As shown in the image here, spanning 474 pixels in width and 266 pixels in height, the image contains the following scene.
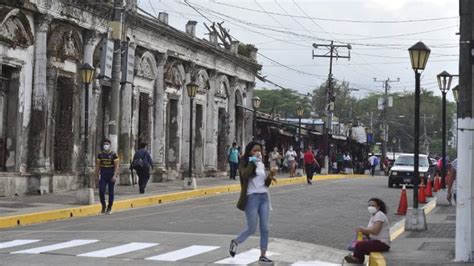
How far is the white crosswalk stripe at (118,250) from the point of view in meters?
11.7

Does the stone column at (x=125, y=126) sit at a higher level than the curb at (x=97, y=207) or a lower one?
higher

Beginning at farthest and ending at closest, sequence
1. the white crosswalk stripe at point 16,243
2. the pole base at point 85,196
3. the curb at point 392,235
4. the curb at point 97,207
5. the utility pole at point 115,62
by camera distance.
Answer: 1. the utility pole at point 115,62
2. the pole base at point 85,196
3. the curb at point 97,207
4. the white crosswalk stripe at point 16,243
5. the curb at point 392,235

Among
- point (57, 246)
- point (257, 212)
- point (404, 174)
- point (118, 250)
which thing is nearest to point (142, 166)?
point (57, 246)

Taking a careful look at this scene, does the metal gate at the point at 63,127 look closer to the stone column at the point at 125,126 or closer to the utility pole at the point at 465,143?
the stone column at the point at 125,126

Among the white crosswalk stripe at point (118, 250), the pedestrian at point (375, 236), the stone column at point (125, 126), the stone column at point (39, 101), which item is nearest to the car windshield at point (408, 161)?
the stone column at point (125, 126)

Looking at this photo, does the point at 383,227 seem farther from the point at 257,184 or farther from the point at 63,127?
the point at 63,127

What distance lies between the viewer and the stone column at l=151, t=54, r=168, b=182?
3362 centimetres

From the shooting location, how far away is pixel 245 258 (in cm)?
1182

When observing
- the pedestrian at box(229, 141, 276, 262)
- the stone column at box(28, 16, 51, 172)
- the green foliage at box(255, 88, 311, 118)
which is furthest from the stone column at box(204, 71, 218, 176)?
the green foliage at box(255, 88, 311, 118)

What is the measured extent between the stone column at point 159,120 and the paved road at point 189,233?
10.3 m

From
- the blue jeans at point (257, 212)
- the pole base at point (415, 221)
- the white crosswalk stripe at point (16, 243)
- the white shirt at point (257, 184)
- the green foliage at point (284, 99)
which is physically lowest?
the white crosswalk stripe at point (16, 243)

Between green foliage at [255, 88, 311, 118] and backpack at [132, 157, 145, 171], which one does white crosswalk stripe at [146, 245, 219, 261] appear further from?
green foliage at [255, 88, 311, 118]

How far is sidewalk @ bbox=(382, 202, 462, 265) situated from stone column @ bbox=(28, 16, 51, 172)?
12.6 metres

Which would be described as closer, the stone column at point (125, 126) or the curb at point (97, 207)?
the curb at point (97, 207)
